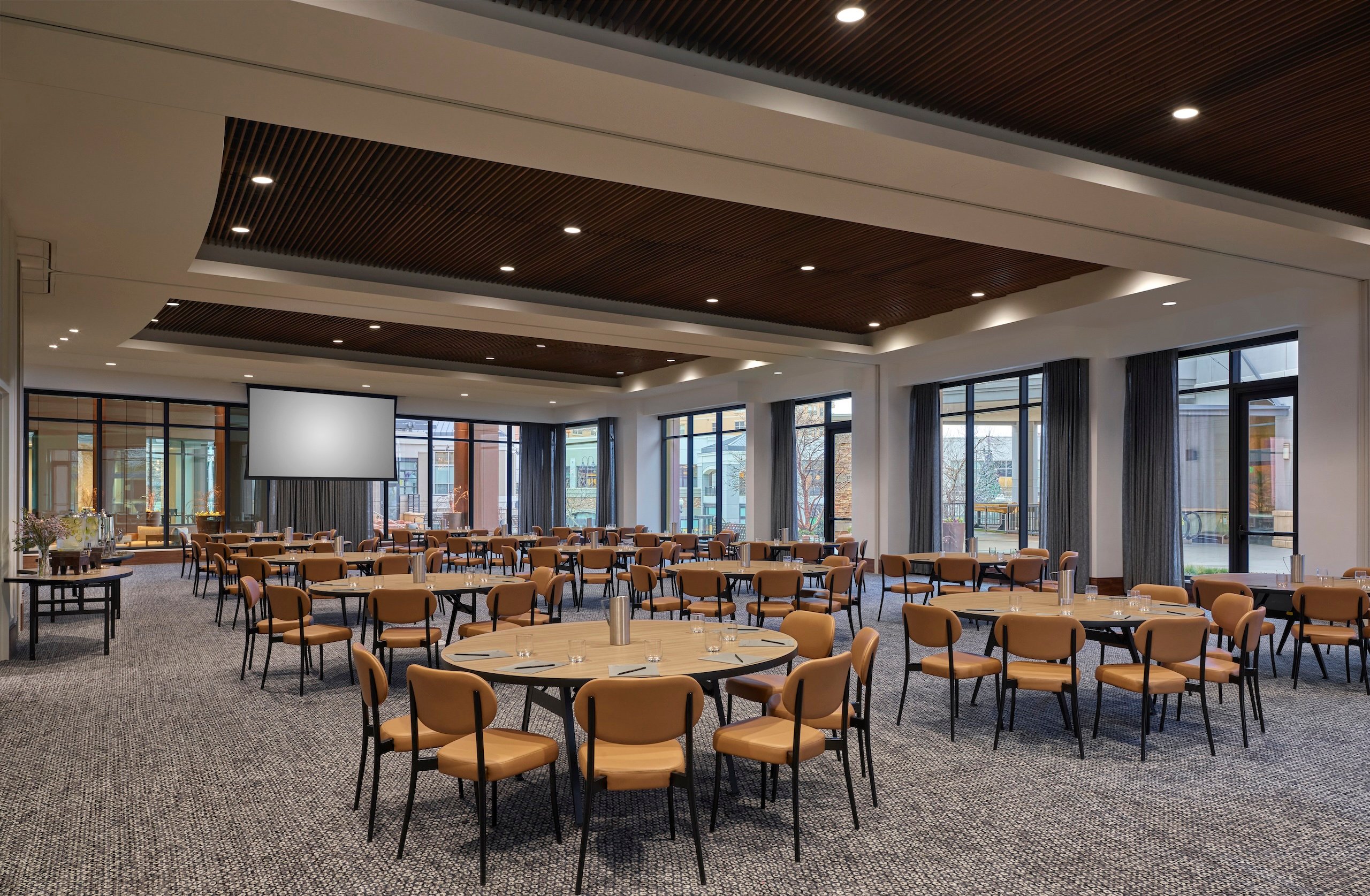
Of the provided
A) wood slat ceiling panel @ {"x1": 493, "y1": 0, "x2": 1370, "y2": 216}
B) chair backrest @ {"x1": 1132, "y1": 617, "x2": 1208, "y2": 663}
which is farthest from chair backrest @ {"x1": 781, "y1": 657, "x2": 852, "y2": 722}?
wood slat ceiling panel @ {"x1": 493, "y1": 0, "x2": 1370, "y2": 216}

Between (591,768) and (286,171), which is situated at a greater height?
(286,171)

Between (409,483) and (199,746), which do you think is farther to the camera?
(409,483)

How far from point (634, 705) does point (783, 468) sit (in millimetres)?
13259

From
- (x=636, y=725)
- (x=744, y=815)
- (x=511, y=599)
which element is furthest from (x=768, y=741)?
(x=511, y=599)

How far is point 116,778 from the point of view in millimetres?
4379

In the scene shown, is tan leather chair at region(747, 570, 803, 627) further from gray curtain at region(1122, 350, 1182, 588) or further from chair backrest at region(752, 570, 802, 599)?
gray curtain at region(1122, 350, 1182, 588)

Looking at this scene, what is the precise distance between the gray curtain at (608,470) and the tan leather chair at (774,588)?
489 inches

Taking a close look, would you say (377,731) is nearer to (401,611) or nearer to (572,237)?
(401,611)

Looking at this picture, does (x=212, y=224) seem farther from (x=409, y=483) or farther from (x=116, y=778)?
(x=409, y=483)

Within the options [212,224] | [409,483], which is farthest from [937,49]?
[409,483]

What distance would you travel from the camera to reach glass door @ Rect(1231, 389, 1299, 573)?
31.2 feet

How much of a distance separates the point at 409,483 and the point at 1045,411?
1390cm

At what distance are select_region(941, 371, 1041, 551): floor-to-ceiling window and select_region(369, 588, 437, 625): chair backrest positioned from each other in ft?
27.5

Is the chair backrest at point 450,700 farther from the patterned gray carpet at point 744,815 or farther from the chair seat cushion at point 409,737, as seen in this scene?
the patterned gray carpet at point 744,815
